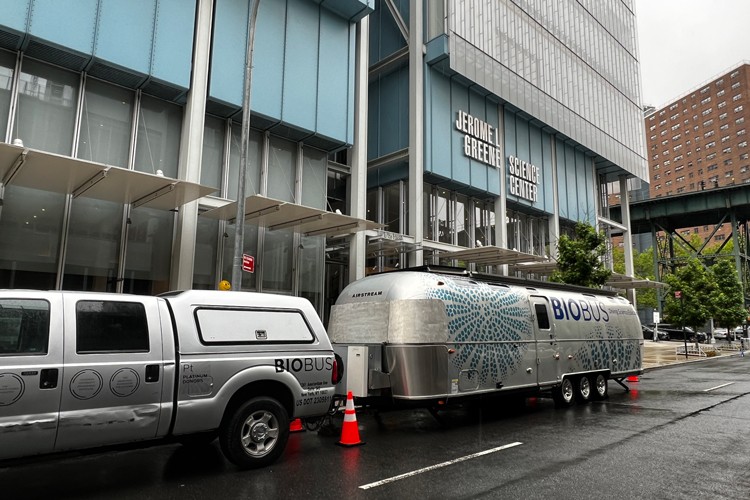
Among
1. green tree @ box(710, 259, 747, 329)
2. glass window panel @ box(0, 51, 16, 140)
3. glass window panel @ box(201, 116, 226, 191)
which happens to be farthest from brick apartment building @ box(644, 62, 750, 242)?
glass window panel @ box(0, 51, 16, 140)

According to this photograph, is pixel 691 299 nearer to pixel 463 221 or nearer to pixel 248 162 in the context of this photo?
pixel 463 221

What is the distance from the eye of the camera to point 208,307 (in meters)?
6.25

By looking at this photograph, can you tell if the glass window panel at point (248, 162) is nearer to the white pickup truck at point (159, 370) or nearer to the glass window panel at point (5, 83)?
the glass window panel at point (5, 83)

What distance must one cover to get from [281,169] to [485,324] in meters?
10.3

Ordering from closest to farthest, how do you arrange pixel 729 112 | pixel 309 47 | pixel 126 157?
pixel 126 157 < pixel 309 47 < pixel 729 112

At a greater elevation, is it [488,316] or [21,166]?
[21,166]

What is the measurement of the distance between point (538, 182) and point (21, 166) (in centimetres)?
2501

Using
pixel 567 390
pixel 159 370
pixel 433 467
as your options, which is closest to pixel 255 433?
pixel 159 370

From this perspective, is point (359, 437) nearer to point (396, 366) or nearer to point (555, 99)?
point (396, 366)

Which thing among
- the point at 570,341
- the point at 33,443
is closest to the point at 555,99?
the point at 570,341

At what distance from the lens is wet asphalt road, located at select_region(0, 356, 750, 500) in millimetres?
5438

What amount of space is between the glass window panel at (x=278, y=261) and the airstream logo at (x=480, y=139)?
10.9 m

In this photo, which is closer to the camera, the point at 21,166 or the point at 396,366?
the point at 396,366

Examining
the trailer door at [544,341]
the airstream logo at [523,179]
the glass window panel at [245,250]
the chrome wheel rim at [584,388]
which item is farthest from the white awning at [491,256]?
the trailer door at [544,341]
